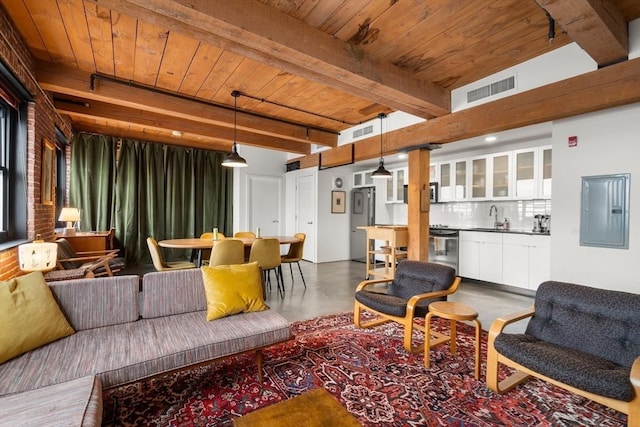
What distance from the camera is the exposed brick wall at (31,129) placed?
7.52ft

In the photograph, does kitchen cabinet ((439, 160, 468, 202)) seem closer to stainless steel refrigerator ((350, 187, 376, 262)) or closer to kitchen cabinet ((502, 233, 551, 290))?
kitchen cabinet ((502, 233, 551, 290))

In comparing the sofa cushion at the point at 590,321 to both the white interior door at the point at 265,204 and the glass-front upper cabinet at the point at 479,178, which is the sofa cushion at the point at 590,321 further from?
the white interior door at the point at 265,204

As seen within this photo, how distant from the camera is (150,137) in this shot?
5898 millimetres

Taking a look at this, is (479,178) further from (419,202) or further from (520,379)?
(520,379)

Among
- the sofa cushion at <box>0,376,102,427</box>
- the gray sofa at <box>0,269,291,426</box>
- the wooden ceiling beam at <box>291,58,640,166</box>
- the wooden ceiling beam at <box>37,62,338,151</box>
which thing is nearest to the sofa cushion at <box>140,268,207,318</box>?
the gray sofa at <box>0,269,291,426</box>

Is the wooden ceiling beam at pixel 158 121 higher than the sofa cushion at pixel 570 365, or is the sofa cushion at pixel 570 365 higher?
the wooden ceiling beam at pixel 158 121

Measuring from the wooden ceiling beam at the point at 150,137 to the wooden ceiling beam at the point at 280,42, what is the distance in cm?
399

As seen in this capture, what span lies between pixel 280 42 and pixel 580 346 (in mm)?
2852

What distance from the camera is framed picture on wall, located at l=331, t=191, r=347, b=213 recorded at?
6984mm

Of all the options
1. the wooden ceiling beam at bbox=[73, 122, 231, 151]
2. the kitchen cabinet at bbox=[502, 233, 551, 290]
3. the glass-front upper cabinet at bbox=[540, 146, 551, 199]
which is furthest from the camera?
the wooden ceiling beam at bbox=[73, 122, 231, 151]

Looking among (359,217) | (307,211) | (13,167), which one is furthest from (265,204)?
(13,167)

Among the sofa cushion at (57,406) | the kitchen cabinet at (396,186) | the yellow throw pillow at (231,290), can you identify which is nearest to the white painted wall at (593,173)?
the yellow throw pillow at (231,290)

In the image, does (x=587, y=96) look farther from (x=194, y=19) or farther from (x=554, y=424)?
(x=194, y=19)

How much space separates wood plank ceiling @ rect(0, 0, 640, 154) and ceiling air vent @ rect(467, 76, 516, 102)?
0.46 ft
